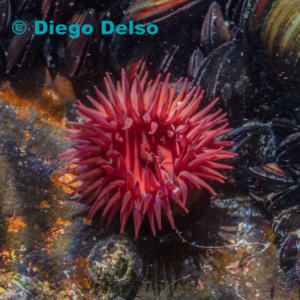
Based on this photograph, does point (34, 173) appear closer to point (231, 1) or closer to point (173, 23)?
point (173, 23)

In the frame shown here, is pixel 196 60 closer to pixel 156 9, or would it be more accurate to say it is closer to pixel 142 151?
pixel 156 9

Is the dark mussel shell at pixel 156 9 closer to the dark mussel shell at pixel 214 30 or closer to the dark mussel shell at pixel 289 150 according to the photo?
the dark mussel shell at pixel 214 30

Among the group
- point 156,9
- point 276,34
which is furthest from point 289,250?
point 156,9

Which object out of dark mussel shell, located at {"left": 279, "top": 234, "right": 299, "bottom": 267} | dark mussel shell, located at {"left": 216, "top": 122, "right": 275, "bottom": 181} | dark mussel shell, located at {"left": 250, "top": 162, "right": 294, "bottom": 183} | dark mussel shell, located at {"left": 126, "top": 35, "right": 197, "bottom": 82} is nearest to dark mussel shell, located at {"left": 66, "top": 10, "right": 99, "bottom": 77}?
dark mussel shell, located at {"left": 126, "top": 35, "right": 197, "bottom": 82}

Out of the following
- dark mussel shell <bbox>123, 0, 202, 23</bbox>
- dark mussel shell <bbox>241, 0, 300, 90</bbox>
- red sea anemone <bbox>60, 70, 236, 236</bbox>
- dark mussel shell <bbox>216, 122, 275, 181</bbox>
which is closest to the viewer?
red sea anemone <bbox>60, 70, 236, 236</bbox>

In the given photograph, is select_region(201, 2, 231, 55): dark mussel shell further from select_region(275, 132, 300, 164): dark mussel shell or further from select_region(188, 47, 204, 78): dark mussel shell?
select_region(275, 132, 300, 164): dark mussel shell

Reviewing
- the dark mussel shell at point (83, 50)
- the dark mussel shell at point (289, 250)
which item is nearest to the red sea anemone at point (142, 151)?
the dark mussel shell at point (83, 50)
